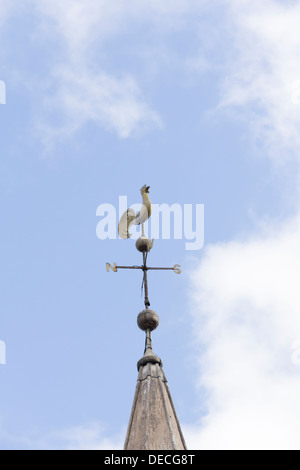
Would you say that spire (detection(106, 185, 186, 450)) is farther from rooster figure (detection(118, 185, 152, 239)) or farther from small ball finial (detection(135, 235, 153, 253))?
rooster figure (detection(118, 185, 152, 239))

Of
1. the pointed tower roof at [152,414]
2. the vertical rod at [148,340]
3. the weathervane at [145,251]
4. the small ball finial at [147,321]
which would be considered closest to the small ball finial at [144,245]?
the weathervane at [145,251]

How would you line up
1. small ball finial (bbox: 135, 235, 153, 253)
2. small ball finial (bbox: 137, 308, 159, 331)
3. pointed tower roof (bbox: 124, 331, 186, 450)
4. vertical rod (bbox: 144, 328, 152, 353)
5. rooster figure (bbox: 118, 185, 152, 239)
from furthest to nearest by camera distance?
rooster figure (bbox: 118, 185, 152, 239) < small ball finial (bbox: 135, 235, 153, 253) < small ball finial (bbox: 137, 308, 159, 331) < vertical rod (bbox: 144, 328, 152, 353) < pointed tower roof (bbox: 124, 331, 186, 450)

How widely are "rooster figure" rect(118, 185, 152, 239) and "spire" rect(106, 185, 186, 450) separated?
1.31 metres

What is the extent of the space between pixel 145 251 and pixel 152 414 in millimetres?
3611

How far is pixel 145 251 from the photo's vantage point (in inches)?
588

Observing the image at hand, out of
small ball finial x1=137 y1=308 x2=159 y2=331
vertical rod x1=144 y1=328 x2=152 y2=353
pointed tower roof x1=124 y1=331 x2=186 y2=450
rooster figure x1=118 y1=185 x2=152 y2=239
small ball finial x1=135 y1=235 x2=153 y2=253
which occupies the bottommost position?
pointed tower roof x1=124 y1=331 x2=186 y2=450

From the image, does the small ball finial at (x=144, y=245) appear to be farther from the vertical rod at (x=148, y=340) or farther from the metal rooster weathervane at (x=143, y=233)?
the vertical rod at (x=148, y=340)

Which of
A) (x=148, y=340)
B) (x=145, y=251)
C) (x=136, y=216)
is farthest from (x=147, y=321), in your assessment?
(x=136, y=216)

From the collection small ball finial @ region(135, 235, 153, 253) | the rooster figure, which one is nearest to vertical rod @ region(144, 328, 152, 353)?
small ball finial @ region(135, 235, 153, 253)

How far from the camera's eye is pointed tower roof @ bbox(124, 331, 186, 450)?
1169cm

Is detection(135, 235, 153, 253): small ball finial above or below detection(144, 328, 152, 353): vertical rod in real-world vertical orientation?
above

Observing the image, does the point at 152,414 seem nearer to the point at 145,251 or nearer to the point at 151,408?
the point at 151,408
